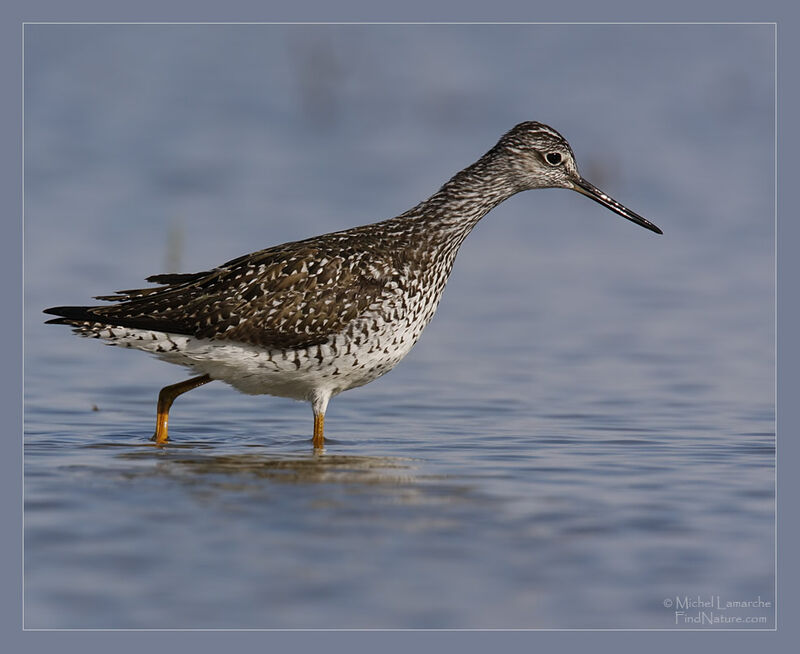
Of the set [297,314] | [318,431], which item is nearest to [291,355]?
[297,314]

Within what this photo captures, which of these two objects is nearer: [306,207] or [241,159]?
[306,207]

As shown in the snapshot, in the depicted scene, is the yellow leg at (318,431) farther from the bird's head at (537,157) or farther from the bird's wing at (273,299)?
the bird's head at (537,157)

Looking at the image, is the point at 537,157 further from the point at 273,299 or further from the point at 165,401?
the point at 165,401

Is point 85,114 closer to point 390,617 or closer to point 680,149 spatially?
point 680,149

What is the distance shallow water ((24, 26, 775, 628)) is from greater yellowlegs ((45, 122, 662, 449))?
75 cm

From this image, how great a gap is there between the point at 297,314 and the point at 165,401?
1.74 m

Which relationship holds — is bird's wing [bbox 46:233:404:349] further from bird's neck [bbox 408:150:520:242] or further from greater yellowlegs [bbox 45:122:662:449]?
bird's neck [bbox 408:150:520:242]

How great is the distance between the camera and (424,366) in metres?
14.8

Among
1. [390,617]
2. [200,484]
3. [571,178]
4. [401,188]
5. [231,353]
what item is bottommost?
[390,617]

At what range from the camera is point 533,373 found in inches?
564

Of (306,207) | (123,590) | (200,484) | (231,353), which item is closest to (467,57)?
(306,207)

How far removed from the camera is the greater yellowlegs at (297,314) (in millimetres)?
10812

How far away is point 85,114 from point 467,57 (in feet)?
25.6

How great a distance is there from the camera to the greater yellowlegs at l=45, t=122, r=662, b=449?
35.5 feet
